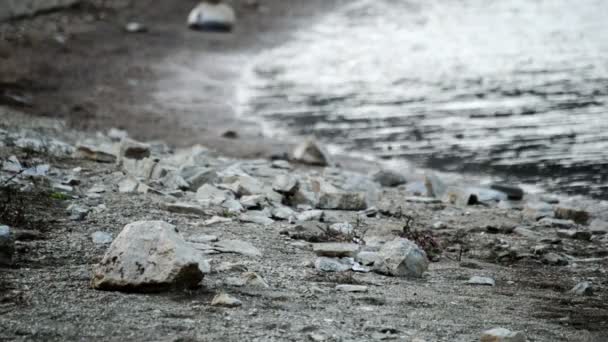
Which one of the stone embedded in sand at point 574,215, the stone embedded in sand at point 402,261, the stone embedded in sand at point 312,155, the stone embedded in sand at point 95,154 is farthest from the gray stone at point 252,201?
the stone embedded in sand at point 312,155

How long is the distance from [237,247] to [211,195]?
1.37 meters

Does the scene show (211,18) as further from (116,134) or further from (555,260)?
(555,260)

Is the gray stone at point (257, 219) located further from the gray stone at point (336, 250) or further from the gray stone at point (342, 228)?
the gray stone at point (336, 250)

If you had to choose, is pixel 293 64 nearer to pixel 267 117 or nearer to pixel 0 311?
pixel 267 117

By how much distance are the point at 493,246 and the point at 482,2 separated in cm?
1630

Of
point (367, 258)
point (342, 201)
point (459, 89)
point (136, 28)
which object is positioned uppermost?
point (136, 28)

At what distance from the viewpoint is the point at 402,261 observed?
16.5 feet

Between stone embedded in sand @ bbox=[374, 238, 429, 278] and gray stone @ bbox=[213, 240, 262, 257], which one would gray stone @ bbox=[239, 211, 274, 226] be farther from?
stone embedded in sand @ bbox=[374, 238, 429, 278]

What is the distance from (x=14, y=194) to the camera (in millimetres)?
5852


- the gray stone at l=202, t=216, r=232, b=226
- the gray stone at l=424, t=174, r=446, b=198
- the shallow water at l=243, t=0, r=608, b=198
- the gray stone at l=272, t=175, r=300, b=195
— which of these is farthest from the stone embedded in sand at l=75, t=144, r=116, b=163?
the shallow water at l=243, t=0, r=608, b=198

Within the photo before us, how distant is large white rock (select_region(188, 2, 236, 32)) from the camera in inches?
693

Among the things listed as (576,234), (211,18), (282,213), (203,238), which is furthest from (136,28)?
(203,238)

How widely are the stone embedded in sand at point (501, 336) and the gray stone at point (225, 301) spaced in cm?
111

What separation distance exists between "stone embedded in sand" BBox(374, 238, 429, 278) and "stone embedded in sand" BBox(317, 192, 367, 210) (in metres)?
1.59
